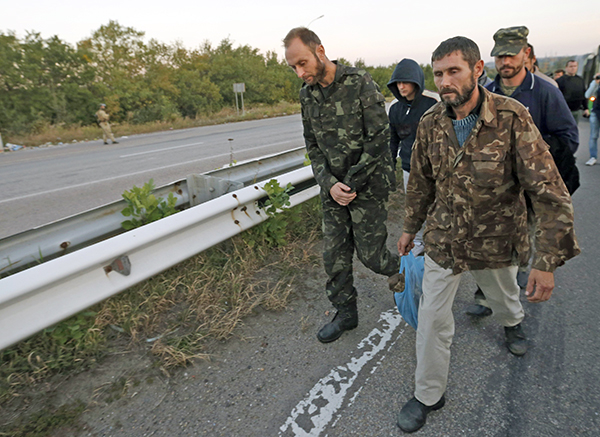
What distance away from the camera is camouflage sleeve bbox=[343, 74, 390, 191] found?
2.70m

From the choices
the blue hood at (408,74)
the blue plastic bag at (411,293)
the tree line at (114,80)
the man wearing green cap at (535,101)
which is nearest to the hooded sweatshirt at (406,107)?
the blue hood at (408,74)

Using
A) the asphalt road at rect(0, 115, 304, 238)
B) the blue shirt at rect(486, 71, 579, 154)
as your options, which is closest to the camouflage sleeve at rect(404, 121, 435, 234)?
the blue shirt at rect(486, 71, 579, 154)

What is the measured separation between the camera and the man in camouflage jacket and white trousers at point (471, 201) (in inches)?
70.9

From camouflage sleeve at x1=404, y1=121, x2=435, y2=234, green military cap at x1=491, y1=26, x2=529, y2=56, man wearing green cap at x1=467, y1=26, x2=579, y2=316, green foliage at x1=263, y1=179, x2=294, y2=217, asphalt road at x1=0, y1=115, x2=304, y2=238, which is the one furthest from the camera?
asphalt road at x1=0, y1=115, x2=304, y2=238

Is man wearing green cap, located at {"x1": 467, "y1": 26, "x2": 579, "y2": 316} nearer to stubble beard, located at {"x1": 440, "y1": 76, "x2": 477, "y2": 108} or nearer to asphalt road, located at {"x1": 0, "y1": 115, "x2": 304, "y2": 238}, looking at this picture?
stubble beard, located at {"x1": 440, "y1": 76, "x2": 477, "y2": 108}

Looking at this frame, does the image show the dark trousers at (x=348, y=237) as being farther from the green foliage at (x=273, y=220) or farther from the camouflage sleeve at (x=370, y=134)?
the green foliage at (x=273, y=220)

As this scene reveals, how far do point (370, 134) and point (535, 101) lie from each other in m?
1.33

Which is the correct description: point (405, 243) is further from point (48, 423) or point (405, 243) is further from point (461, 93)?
point (48, 423)

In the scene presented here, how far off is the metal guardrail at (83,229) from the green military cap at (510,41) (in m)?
2.35

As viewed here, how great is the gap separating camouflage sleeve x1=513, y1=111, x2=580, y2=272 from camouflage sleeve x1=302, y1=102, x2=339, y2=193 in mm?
1213

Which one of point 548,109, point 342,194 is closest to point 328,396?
Result: point 342,194

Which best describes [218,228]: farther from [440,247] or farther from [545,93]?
[545,93]

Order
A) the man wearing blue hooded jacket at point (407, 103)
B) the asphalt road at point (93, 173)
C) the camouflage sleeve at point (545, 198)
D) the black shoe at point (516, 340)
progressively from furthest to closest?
the asphalt road at point (93, 173)
the man wearing blue hooded jacket at point (407, 103)
the black shoe at point (516, 340)
the camouflage sleeve at point (545, 198)

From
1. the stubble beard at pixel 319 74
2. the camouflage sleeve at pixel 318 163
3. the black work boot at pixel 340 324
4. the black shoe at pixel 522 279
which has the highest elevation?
the stubble beard at pixel 319 74
